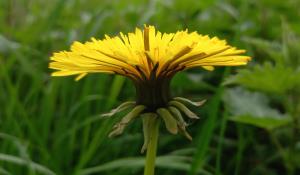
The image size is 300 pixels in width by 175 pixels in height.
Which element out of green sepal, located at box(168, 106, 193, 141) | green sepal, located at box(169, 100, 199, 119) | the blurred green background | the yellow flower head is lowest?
green sepal, located at box(168, 106, 193, 141)

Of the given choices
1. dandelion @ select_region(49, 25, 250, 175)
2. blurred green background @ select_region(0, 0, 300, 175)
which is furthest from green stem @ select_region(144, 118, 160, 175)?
blurred green background @ select_region(0, 0, 300, 175)

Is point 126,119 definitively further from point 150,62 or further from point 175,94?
point 175,94

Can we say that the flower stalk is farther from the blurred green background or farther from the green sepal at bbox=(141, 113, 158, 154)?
the blurred green background

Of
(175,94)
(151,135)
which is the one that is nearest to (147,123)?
(151,135)

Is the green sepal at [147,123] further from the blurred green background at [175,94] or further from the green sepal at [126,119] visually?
the blurred green background at [175,94]

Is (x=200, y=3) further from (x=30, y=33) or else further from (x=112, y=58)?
(x=112, y=58)

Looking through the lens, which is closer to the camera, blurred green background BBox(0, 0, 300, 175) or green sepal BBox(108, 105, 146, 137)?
green sepal BBox(108, 105, 146, 137)
